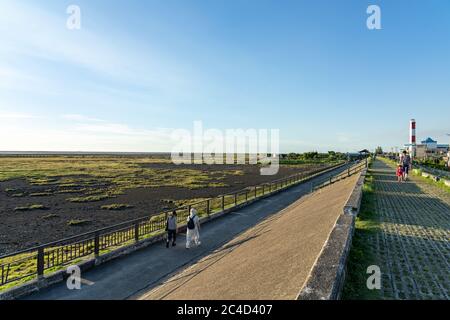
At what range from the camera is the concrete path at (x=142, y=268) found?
7.12 metres

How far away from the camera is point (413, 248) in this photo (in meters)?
7.31

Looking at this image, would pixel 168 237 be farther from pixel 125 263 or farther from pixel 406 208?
pixel 406 208

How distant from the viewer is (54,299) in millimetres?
6781

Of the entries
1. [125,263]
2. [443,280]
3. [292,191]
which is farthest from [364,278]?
[292,191]

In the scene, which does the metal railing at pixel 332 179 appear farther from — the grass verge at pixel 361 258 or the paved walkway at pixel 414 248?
the grass verge at pixel 361 258

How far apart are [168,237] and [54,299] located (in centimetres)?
426

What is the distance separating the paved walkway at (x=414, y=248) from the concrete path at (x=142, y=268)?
5.57 m

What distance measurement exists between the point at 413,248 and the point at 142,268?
739 cm

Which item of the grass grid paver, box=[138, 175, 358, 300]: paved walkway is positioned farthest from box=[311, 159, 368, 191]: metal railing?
box=[138, 175, 358, 300]: paved walkway

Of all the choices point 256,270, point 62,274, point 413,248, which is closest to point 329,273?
point 256,270

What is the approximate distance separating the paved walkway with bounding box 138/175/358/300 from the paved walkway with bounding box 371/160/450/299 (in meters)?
1.50

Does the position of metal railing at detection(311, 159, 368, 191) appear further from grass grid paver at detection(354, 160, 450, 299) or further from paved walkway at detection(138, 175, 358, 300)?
paved walkway at detection(138, 175, 358, 300)
